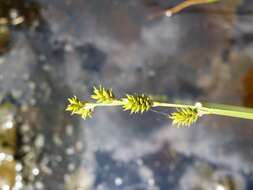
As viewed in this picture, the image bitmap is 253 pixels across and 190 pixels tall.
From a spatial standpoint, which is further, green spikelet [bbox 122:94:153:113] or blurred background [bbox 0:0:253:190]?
blurred background [bbox 0:0:253:190]

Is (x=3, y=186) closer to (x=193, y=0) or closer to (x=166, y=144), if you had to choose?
(x=166, y=144)

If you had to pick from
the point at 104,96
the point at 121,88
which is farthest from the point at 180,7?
the point at 104,96

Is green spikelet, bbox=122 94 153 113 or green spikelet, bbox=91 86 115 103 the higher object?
green spikelet, bbox=91 86 115 103

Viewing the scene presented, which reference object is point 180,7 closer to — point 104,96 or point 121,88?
point 121,88

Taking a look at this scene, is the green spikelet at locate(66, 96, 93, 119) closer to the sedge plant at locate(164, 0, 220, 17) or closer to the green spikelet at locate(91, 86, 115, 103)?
the green spikelet at locate(91, 86, 115, 103)

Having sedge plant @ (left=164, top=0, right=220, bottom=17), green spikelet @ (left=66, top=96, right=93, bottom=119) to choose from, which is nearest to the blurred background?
sedge plant @ (left=164, top=0, right=220, bottom=17)

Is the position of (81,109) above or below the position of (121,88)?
below

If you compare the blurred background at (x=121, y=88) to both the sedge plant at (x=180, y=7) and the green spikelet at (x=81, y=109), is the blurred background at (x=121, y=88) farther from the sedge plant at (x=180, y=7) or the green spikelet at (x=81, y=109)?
the green spikelet at (x=81, y=109)

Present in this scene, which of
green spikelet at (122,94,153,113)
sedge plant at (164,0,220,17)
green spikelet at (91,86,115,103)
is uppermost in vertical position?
sedge plant at (164,0,220,17)
